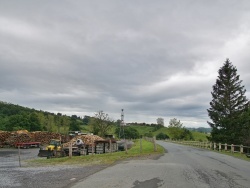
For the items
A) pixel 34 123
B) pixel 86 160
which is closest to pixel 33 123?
pixel 34 123

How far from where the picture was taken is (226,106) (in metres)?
49.7

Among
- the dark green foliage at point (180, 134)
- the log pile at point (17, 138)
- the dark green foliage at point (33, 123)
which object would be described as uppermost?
the dark green foliage at point (33, 123)

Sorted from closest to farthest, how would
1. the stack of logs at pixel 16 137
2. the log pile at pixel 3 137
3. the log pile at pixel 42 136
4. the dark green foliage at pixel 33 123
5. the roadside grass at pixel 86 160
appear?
1. the roadside grass at pixel 86 160
2. the log pile at pixel 3 137
3. the stack of logs at pixel 16 137
4. the log pile at pixel 42 136
5. the dark green foliage at pixel 33 123

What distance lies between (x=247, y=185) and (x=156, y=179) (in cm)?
313

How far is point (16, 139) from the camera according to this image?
201 ft

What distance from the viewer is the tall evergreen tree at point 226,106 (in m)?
47.2

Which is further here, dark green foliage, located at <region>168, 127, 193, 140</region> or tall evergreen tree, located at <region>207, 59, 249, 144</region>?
dark green foliage, located at <region>168, 127, 193, 140</region>

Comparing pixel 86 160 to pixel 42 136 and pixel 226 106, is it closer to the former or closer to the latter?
pixel 226 106

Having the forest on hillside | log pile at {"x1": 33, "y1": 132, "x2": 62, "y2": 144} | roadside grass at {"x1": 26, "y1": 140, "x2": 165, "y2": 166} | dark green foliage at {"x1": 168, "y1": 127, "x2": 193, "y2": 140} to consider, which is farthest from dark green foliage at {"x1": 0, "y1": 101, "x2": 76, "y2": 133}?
roadside grass at {"x1": 26, "y1": 140, "x2": 165, "y2": 166}

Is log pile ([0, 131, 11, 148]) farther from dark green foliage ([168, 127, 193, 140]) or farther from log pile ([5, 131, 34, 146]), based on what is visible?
dark green foliage ([168, 127, 193, 140])

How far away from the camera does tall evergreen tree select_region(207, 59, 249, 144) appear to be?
47156 millimetres

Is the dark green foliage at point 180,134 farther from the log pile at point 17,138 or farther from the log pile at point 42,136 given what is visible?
the log pile at point 17,138

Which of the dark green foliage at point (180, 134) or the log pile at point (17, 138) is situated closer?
the log pile at point (17, 138)

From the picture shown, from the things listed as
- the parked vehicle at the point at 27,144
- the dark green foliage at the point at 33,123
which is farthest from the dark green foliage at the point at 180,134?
the parked vehicle at the point at 27,144
